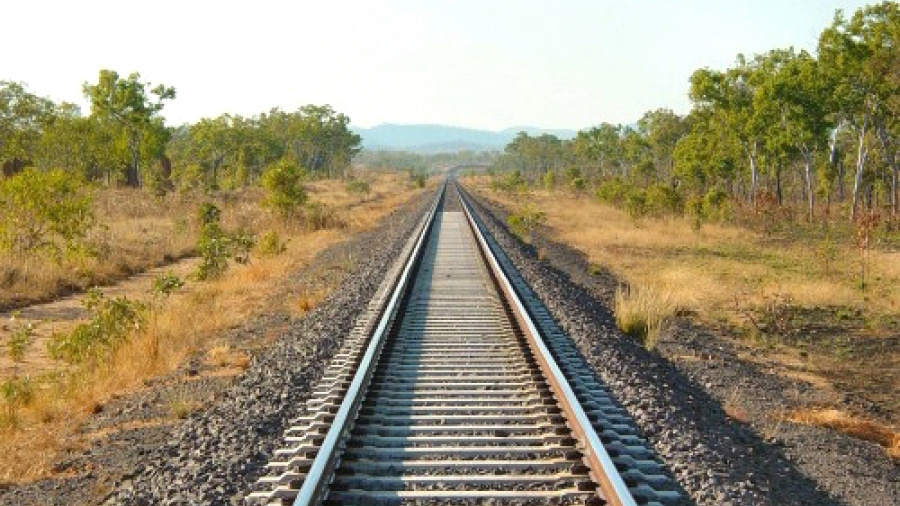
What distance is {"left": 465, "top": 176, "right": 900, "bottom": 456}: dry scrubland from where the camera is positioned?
33.6 ft

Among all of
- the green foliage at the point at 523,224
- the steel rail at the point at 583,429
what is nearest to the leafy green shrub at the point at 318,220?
the green foliage at the point at 523,224

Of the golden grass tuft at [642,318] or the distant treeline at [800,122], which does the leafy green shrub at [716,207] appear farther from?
the golden grass tuft at [642,318]

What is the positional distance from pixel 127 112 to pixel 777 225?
41075 mm

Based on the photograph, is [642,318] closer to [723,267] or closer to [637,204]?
[723,267]

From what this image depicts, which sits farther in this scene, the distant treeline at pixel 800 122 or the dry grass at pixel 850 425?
the distant treeline at pixel 800 122

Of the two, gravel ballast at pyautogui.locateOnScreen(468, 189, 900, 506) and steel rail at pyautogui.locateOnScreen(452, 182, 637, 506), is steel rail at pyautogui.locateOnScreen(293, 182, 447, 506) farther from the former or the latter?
gravel ballast at pyautogui.locateOnScreen(468, 189, 900, 506)

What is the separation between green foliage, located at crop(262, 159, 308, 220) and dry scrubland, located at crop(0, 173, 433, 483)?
0.74 m

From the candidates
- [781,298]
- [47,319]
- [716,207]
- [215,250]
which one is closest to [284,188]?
[215,250]

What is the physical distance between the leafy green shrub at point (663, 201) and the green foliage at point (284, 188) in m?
15.2

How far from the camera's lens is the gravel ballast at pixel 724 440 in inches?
210

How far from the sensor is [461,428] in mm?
5965

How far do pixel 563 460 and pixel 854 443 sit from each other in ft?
10.9

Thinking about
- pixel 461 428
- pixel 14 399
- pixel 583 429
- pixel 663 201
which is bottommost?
pixel 14 399

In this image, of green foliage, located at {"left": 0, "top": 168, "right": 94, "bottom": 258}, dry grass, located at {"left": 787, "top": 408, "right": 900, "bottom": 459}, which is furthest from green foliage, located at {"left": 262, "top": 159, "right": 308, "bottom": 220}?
dry grass, located at {"left": 787, "top": 408, "right": 900, "bottom": 459}
